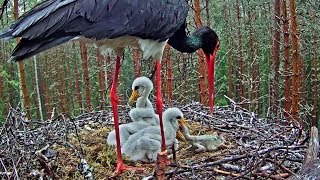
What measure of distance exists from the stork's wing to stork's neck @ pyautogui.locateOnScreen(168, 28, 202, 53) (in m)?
0.45

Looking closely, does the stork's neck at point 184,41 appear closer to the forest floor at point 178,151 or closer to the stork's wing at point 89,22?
the stork's wing at point 89,22

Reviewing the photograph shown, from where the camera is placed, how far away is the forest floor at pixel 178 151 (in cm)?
314

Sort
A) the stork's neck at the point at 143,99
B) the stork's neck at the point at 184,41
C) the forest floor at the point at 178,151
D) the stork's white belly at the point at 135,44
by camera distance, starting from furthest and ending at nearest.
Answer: the stork's neck at the point at 143,99
the stork's neck at the point at 184,41
the stork's white belly at the point at 135,44
the forest floor at the point at 178,151

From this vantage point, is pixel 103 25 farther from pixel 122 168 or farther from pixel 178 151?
pixel 178 151

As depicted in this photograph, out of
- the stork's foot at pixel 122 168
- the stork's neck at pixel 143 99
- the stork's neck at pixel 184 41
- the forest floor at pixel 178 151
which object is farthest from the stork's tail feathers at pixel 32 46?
the stork's neck at pixel 143 99

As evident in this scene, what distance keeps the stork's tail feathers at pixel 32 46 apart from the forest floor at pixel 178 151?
21.2 inches

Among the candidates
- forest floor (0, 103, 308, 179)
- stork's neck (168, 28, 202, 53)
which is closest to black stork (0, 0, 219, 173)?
stork's neck (168, 28, 202, 53)

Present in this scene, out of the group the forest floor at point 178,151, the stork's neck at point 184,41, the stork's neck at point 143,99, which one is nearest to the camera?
the forest floor at point 178,151

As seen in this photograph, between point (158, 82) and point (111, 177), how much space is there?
0.90m

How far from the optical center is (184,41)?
4.34m

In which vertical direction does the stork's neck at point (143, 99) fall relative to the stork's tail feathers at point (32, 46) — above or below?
below

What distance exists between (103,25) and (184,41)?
1.12 m

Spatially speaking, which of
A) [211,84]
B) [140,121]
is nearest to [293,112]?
[211,84]

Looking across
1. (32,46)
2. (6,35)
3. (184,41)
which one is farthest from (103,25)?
(184,41)
